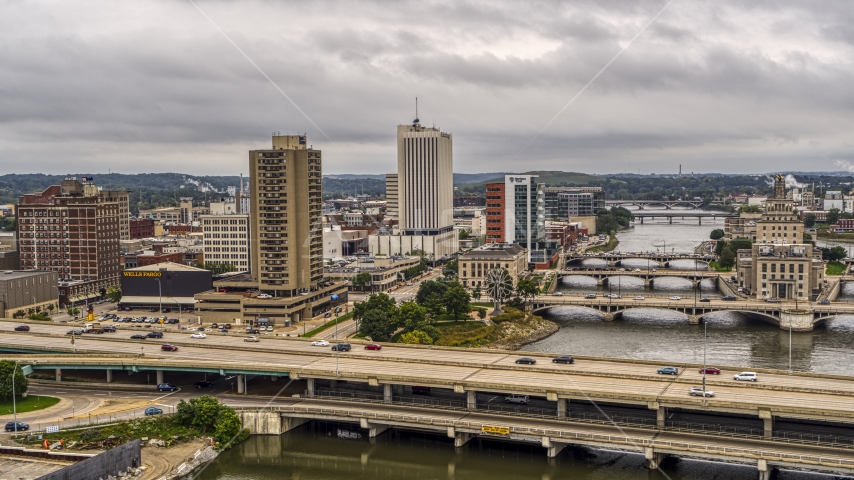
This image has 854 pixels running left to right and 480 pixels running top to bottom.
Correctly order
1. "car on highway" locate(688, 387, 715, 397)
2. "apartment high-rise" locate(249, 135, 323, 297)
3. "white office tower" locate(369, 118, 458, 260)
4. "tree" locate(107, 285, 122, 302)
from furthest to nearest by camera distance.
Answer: "white office tower" locate(369, 118, 458, 260) → "tree" locate(107, 285, 122, 302) → "apartment high-rise" locate(249, 135, 323, 297) → "car on highway" locate(688, 387, 715, 397)

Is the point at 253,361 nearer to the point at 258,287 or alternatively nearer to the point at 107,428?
the point at 107,428

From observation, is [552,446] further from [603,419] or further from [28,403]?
[28,403]

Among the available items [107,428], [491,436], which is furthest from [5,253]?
[491,436]

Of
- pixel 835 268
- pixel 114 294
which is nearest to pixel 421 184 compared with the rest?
pixel 835 268

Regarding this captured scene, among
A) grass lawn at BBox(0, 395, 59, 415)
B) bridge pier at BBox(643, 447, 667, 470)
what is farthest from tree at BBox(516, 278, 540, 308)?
grass lawn at BBox(0, 395, 59, 415)

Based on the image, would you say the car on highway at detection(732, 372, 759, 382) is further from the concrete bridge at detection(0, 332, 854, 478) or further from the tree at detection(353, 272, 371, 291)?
the tree at detection(353, 272, 371, 291)

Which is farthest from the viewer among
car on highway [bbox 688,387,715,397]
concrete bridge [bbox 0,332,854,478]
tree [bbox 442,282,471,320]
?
tree [bbox 442,282,471,320]
